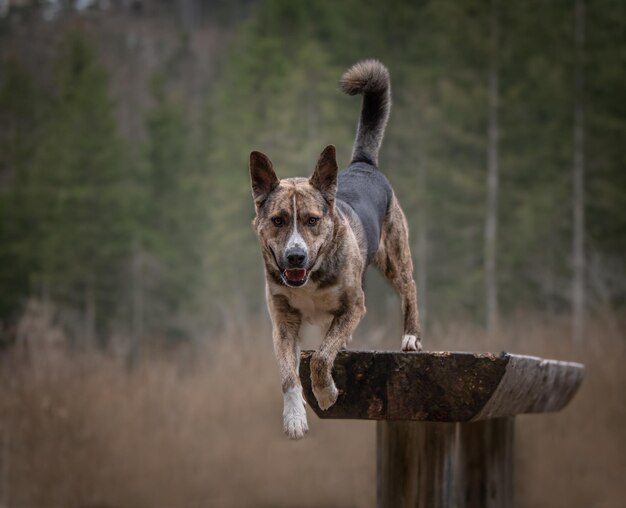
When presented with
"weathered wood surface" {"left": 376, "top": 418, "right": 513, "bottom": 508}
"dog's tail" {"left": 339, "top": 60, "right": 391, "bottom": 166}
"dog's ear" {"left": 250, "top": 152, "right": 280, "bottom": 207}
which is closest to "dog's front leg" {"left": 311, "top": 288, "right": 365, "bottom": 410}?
"weathered wood surface" {"left": 376, "top": 418, "right": 513, "bottom": 508}

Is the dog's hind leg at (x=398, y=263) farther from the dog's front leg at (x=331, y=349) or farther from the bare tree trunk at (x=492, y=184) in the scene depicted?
the bare tree trunk at (x=492, y=184)

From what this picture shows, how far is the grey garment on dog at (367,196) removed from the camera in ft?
18.9

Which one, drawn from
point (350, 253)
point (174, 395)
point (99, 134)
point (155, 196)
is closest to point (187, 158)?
point (155, 196)

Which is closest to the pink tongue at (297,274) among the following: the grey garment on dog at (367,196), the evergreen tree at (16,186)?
the grey garment on dog at (367,196)

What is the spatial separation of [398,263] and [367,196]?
645 mm

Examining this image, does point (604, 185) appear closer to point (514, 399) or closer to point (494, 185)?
point (494, 185)

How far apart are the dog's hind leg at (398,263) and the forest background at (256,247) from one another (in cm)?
823

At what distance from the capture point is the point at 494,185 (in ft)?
104

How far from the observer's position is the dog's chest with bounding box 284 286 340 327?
5281 mm

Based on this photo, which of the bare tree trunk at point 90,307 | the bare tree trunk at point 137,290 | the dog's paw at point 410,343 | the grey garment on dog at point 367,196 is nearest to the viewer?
the grey garment on dog at point 367,196

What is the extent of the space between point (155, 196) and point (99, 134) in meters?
4.03

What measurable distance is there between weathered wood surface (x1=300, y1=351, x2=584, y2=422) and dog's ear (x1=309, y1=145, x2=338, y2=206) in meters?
0.83

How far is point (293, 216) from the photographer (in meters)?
5.07

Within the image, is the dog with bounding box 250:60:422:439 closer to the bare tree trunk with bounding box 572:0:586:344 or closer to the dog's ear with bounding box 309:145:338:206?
the dog's ear with bounding box 309:145:338:206
